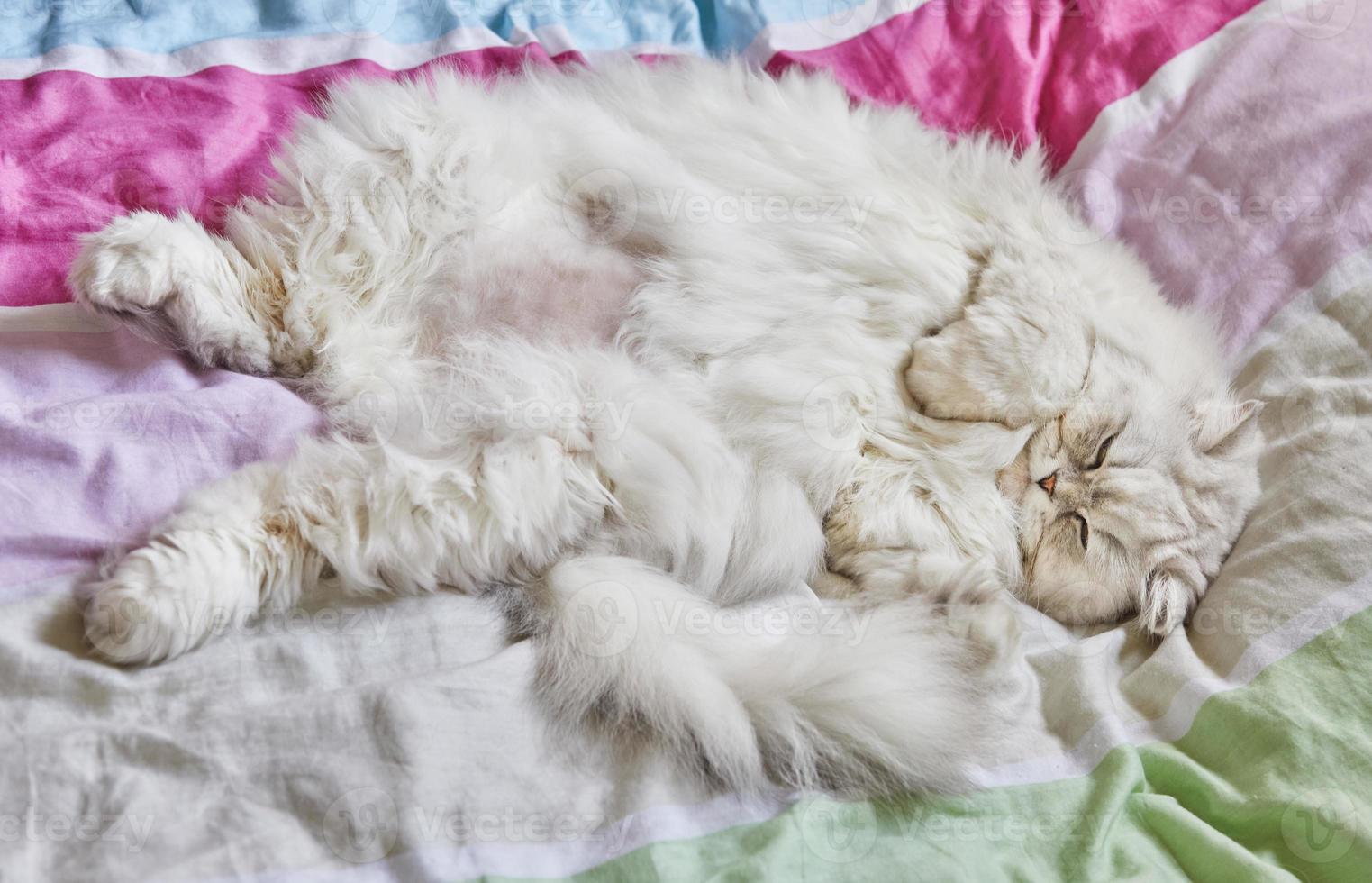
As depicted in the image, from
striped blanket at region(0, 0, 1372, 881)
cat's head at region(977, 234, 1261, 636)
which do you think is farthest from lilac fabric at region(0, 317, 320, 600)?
cat's head at region(977, 234, 1261, 636)

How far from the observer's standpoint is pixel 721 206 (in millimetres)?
2035

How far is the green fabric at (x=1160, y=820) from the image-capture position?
4.50 ft

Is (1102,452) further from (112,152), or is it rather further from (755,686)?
(112,152)

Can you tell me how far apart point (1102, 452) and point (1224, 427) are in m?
0.23

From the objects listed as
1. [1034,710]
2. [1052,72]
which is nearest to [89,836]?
[1034,710]

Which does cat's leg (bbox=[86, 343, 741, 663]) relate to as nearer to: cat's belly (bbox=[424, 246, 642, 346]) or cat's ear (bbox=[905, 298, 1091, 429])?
cat's belly (bbox=[424, 246, 642, 346])

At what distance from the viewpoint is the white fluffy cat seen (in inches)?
62.7

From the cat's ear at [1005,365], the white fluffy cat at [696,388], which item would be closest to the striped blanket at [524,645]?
the white fluffy cat at [696,388]

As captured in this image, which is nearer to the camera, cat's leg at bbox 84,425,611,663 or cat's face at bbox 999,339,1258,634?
cat's leg at bbox 84,425,611,663

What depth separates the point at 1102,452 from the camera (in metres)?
1.92

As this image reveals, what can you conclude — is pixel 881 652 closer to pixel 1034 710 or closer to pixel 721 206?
pixel 1034 710

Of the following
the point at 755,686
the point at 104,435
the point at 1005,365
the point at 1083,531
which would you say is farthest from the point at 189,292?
the point at 1083,531

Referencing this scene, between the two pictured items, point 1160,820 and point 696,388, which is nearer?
point 1160,820

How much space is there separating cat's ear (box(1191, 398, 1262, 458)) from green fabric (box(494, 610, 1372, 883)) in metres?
0.41
